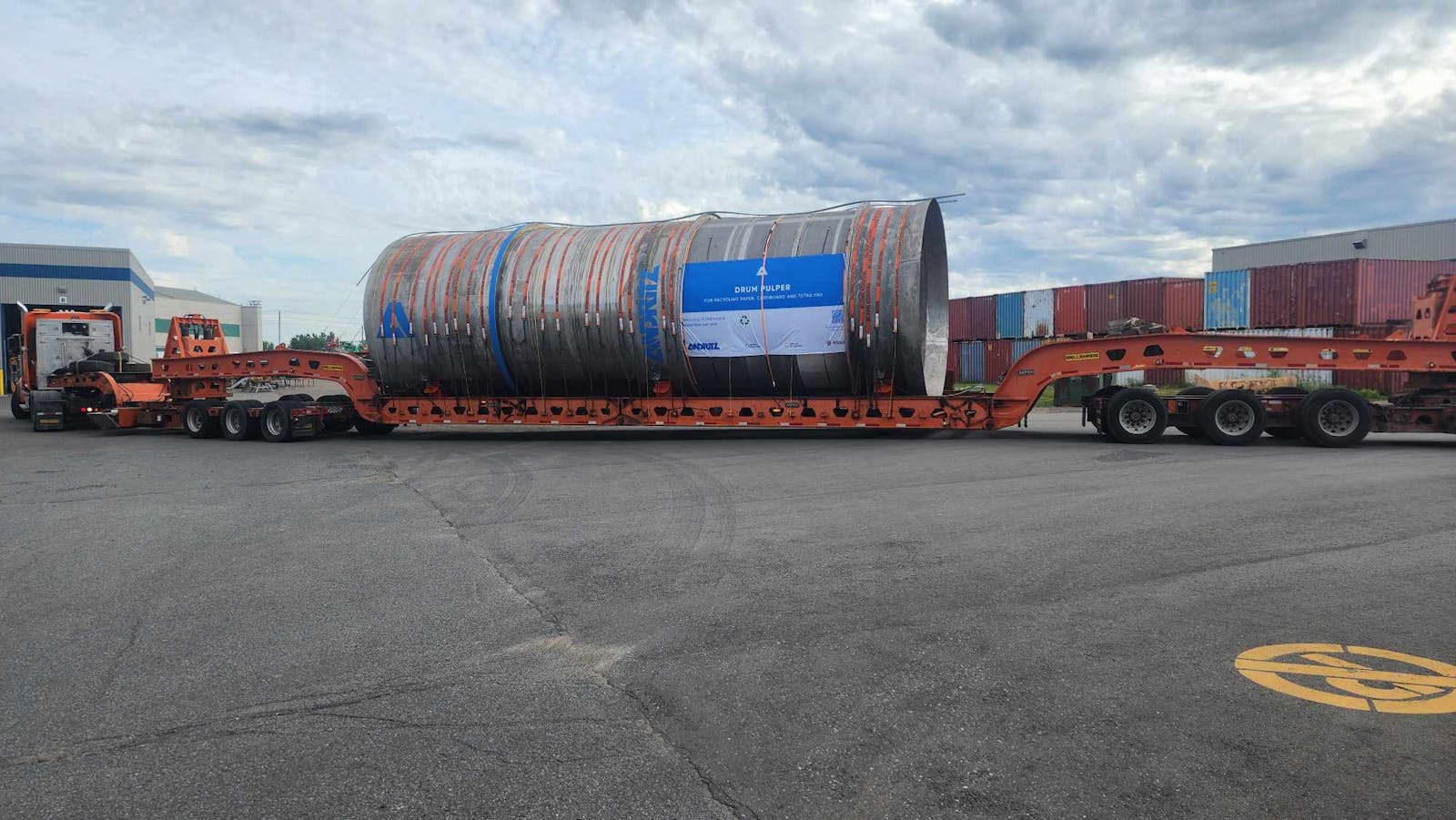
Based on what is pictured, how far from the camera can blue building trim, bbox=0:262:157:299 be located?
47906mm

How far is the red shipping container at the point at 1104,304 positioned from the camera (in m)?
33.6

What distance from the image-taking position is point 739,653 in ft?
14.9

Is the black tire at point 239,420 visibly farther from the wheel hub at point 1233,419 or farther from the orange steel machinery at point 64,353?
the wheel hub at point 1233,419

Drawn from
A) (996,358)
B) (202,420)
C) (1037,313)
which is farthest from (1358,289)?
(202,420)

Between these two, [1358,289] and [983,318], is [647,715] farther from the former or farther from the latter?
[983,318]

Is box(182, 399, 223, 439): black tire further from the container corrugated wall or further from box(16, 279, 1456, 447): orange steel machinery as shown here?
the container corrugated wall

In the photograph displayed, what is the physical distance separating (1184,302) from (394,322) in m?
27.1

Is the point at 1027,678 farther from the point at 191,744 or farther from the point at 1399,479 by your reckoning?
the point at 1399,479

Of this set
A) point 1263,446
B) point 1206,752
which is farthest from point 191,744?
point 1263,446

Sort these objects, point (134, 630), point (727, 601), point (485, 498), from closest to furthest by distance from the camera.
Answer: point (134, 630)
point (727, 601)
point (485, 498)

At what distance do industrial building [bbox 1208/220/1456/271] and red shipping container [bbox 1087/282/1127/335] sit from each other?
1320 centimetres

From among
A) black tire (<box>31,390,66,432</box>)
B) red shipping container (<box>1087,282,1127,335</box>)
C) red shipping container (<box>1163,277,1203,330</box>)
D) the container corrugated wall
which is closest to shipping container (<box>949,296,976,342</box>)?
red shipping container (<box>1087,282,1127,335</box>)

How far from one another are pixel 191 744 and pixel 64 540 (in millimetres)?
5315

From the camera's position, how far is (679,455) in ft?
43.1
